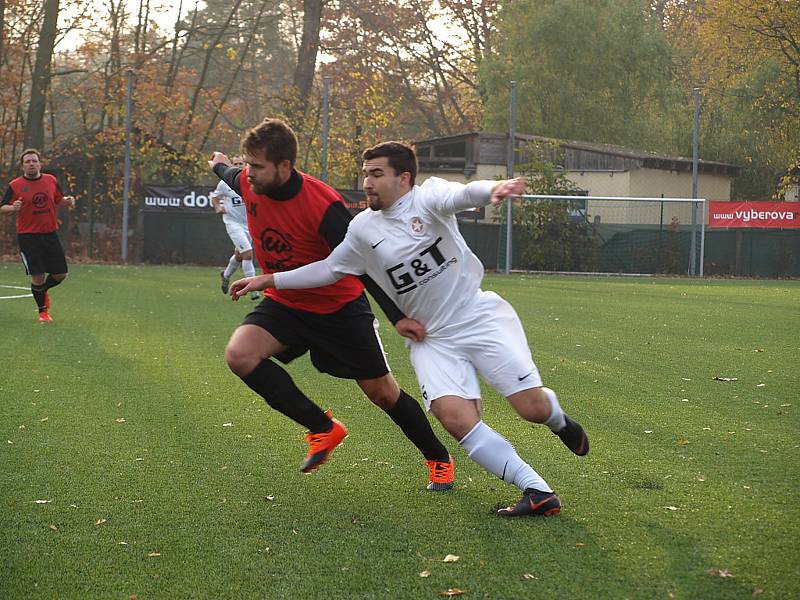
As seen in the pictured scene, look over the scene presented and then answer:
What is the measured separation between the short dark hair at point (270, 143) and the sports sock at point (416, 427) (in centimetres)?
137

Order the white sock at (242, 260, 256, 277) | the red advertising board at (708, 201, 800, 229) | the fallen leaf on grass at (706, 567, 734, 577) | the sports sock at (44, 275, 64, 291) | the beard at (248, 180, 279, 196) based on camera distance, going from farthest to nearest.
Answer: the red advertising board at (708, 201, 800, 229) → the white sock at (242, 260, 256, 277) → the sports sock at (44, 275, 64, 291) → the beard at (248, 180, 279, 196) → the fallen leaf on grass at (706, 567, 734, 577)

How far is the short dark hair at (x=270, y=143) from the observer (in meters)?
5.43

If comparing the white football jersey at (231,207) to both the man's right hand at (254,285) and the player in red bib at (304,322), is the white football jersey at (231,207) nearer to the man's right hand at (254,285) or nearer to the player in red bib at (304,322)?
the player in red bib at (304,322)

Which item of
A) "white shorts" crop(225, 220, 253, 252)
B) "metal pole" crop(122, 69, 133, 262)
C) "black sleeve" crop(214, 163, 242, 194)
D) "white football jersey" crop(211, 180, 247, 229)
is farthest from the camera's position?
"metal pole" crop(122, 69, 133, 262)

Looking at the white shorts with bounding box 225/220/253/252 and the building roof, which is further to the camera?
the building roof

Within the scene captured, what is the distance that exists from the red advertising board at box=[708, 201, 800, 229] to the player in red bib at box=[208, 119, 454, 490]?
2312cm

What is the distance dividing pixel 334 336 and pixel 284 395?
0.40 m

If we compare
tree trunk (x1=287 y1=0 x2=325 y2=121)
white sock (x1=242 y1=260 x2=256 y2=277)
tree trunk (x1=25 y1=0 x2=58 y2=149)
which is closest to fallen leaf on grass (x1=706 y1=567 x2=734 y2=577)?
white sock (x1=242 y1=260 x2=256 y2=277)

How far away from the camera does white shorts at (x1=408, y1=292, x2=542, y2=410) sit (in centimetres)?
502

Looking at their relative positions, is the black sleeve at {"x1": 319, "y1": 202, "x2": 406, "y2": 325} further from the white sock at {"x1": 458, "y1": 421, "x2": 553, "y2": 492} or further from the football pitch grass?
the football pitch grass

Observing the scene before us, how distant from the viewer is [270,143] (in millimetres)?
5441

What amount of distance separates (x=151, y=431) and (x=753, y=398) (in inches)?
177

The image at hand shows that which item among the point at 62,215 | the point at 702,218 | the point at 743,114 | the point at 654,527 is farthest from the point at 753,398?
the point at 743,114

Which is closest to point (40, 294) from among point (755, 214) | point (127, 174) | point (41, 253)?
point (41, 253)
